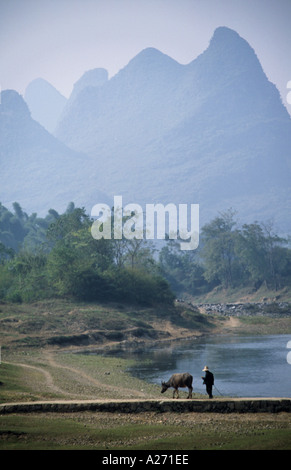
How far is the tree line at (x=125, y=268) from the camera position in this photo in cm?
7644

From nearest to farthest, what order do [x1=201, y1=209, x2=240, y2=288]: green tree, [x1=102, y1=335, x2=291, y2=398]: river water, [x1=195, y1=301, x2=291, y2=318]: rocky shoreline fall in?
1. [x1=102, y1=335, x2=291, y2=398]: river water
2. [x1=195, y1=301, x2=291, y2=318]: rocky shoreline
3. [x1=201, y1=209, x2=240, y2=288]: green tree

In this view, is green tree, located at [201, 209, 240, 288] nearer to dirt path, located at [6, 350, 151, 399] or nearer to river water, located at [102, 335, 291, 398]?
river water, located at [102, 335, 291, 398]

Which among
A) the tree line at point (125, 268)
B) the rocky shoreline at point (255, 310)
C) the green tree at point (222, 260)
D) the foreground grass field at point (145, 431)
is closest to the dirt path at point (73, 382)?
the foreground grass field at point (145, 431)

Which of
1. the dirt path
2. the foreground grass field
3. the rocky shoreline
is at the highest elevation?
the foreground grass field

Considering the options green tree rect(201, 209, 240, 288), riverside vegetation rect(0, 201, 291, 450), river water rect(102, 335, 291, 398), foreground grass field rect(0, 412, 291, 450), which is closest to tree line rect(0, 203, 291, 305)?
green tree rect(201, 209, 240, 288)

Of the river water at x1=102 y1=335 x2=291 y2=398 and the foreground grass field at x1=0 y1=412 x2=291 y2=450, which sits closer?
the foreground grass field at x1=0 y1=412 x2=291 y2=450

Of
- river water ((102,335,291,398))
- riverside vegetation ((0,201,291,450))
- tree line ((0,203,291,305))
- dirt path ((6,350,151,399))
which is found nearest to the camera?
riverside vegetation ((0,201,291,450))

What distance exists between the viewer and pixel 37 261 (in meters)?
83.6

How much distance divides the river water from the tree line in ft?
57.3

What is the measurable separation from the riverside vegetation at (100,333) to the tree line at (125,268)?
21 centimetres

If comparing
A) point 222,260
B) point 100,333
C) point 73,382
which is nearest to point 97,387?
point 73,382

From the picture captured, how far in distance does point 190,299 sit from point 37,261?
61.0m

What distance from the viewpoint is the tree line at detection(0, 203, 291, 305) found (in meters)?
76.4
